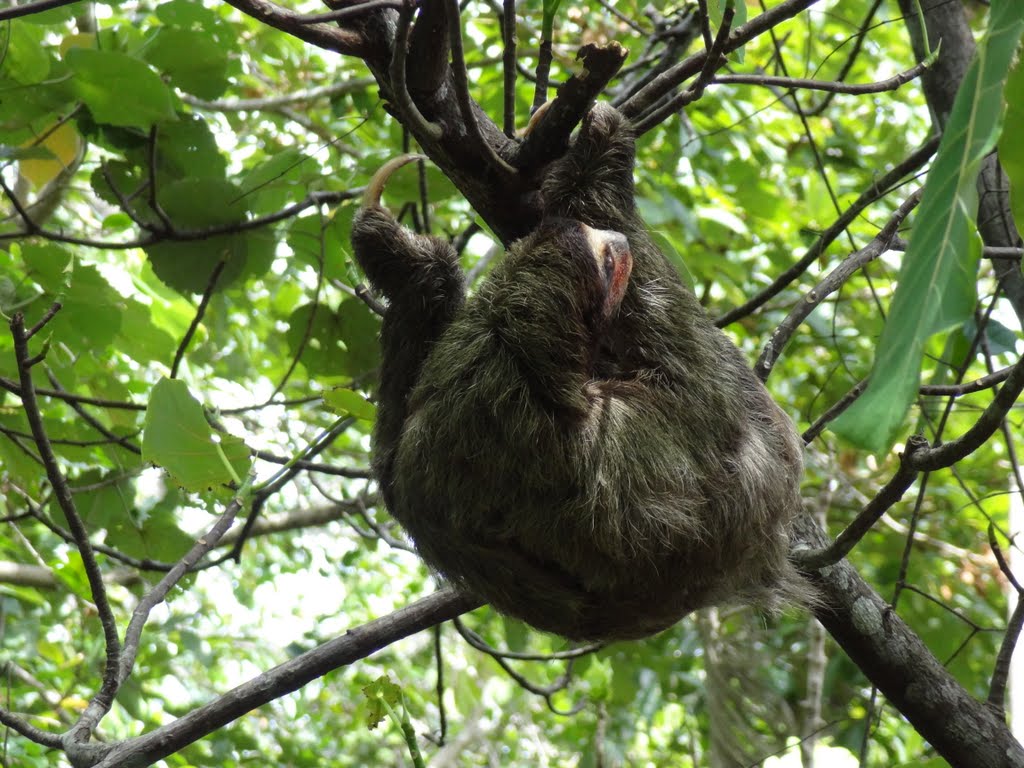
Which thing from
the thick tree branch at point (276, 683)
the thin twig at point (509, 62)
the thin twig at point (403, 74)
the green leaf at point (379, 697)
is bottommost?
the green leaf at point (379, 697)

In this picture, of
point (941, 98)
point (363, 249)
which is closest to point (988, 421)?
point (363, 249)

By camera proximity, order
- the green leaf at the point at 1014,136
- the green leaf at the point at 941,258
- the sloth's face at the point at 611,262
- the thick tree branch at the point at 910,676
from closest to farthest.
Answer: the green leaf at the point at 941,258
the green leaf at the point at 1014,136
the sloth's face at the point at 611,262
the thick tree branch at the point at 910,676

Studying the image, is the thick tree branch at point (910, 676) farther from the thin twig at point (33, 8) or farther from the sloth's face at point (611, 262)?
the thin twig at point (33, 8)

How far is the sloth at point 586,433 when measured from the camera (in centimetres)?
279

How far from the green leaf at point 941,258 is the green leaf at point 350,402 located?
2.16 metres

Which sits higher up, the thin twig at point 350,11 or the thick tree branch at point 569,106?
the thin twig at point 350,11

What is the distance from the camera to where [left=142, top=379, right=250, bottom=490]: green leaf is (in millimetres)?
3012

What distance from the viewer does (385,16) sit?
2943 mm

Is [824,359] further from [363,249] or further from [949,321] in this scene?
[949,321]

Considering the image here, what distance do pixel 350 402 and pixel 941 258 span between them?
228 cm

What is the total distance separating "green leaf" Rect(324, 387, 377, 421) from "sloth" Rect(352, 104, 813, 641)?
4.7 inches

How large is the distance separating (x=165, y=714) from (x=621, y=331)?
5.95 m

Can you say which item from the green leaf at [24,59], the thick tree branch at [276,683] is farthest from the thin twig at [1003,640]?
the green leaf at [24,59]

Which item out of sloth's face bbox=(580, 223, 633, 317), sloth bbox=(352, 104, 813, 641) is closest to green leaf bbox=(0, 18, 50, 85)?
sloth bbox=(352, 104, 813, 641)
